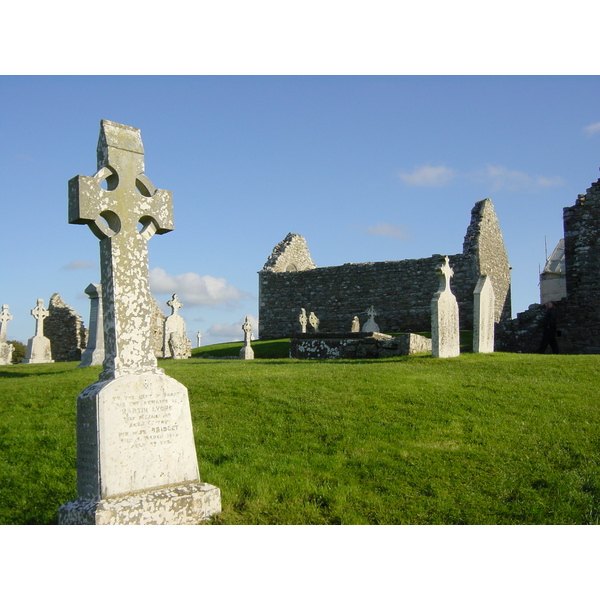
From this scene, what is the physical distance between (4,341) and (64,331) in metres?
3.61

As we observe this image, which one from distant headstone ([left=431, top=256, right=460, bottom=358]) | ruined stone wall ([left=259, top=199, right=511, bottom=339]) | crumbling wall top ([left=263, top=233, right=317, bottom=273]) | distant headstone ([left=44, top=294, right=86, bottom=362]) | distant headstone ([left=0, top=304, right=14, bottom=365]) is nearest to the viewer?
distant headstone ([left=431, top=256, right=460, bottom=358])

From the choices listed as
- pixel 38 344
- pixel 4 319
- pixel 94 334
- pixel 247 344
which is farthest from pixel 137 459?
pixel 4 319

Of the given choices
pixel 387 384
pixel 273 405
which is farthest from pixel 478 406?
pixel 273 405

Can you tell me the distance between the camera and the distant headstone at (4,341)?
25.1 meters

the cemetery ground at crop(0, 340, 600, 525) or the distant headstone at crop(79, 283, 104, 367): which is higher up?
the distant headstone at crop(79, 283, 104, 367)

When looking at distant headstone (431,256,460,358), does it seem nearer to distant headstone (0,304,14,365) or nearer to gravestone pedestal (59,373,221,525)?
gravestone pedestal (59,373,221,525)

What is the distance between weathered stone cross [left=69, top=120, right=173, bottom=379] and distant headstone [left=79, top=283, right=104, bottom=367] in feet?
34.3

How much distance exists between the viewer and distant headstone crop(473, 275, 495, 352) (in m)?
14.7

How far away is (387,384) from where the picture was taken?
10.1 metres

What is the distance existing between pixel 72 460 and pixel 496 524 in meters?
4.71

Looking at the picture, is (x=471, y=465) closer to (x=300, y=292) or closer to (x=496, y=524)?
(x=496, y=524)

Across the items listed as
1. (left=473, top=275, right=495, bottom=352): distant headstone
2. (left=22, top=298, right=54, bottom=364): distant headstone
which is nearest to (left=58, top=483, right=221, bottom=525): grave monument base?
(left=473, top=275, right=495, bottom=352): distant headstone

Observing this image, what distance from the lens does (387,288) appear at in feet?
98.1

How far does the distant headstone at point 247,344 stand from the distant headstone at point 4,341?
10.6 m
